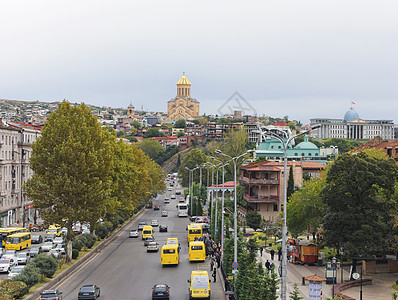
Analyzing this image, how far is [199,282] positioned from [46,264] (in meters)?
12.5

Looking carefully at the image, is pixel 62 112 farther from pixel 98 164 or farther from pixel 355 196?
pixel 355 196

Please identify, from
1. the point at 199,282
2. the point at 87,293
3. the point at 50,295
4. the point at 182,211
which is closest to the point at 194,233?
the point at 199,282

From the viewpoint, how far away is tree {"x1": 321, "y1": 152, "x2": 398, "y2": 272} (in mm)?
41438

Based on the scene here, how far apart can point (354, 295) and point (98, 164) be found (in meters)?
25.4

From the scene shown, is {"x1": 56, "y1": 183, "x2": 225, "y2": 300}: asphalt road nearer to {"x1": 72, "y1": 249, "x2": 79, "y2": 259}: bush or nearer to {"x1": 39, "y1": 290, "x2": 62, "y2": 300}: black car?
{"x1": 72, "y1": 249, "x2": 79, "y2": 259}: bush

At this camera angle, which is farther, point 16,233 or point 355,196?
point 16,233

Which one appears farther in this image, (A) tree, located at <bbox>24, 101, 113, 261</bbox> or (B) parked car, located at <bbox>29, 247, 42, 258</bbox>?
(B) parked car, located at <bbox>29, 247, 42, 258</bbox>

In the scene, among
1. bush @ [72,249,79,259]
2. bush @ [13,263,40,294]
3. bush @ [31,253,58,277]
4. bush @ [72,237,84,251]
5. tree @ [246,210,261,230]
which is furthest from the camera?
tree @ [246,210,261,230]

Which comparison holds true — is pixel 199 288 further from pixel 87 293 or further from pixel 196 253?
pixel 196 253

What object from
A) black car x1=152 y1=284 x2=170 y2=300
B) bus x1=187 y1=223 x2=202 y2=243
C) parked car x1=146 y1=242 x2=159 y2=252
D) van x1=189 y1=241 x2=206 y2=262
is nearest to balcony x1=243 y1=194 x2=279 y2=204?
bus x1=187 y1=223 x2=202 y2=243

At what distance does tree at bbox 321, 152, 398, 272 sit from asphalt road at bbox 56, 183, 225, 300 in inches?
427

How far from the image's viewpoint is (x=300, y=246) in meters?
51.0

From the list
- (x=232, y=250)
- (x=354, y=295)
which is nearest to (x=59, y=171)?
(x=232, y=250)

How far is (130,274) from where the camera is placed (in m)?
45.2
